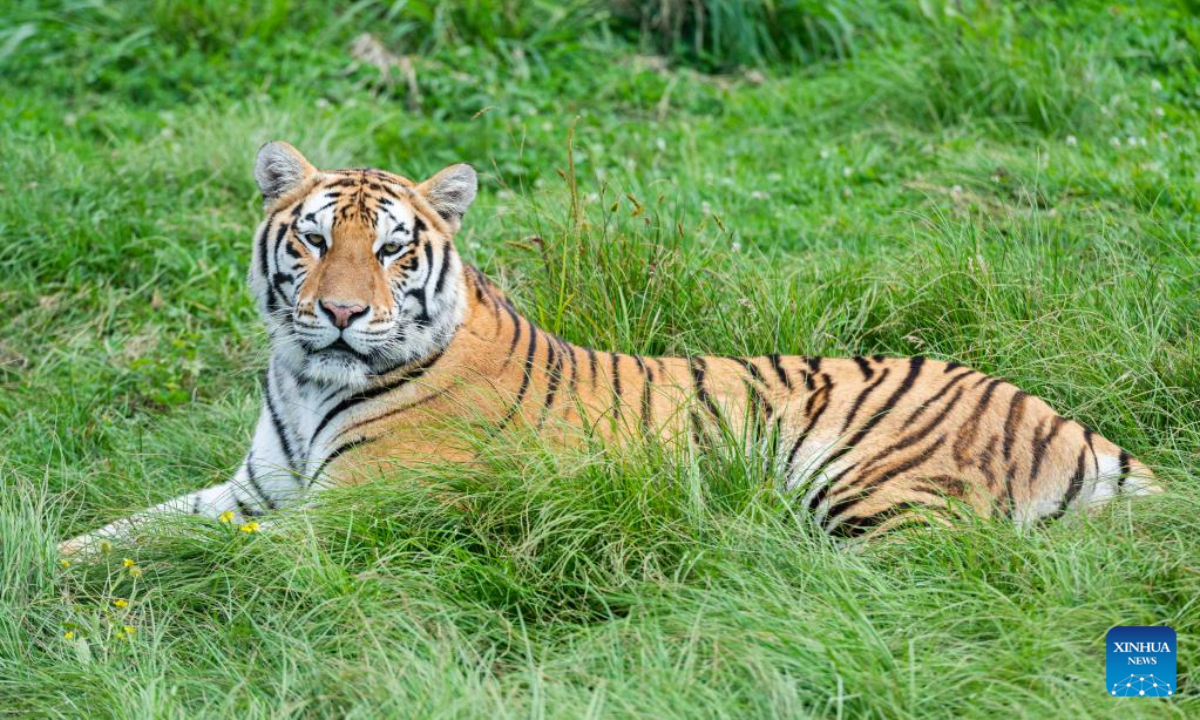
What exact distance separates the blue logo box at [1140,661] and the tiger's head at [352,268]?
6.59 feet

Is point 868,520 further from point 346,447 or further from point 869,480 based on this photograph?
Answer: point 346,447

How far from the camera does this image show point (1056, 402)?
427 cm

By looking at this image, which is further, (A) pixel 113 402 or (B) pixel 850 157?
(B) pixel 850 157

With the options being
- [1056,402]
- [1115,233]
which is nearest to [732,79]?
[1115,233]

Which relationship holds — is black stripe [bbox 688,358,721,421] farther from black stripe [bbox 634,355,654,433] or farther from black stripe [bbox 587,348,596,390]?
black stripe [bbox 587,348,596,390]

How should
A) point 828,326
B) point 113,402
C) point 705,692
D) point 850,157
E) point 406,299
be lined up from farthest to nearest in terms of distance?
point 850,157, point 113,402, point 828,326, point 406,299, point 705,692

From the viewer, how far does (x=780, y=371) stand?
4.07 metres

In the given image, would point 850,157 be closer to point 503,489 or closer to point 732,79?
point 732,79

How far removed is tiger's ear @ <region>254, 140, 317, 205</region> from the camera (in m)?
4.05

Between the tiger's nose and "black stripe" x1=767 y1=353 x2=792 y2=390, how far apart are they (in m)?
1.26

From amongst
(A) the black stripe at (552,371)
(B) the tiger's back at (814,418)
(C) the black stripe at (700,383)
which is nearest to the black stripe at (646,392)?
(B) the tiger's back at (814,418)

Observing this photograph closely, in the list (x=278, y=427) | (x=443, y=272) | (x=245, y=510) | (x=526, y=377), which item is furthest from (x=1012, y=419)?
(x=245, y=510)

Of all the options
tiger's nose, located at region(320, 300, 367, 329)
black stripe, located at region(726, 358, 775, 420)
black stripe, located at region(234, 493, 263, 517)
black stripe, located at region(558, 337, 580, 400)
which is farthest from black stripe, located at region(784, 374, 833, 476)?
black stripe, located at region(234, 493, 263, 517)

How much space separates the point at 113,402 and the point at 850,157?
3.64 metres
